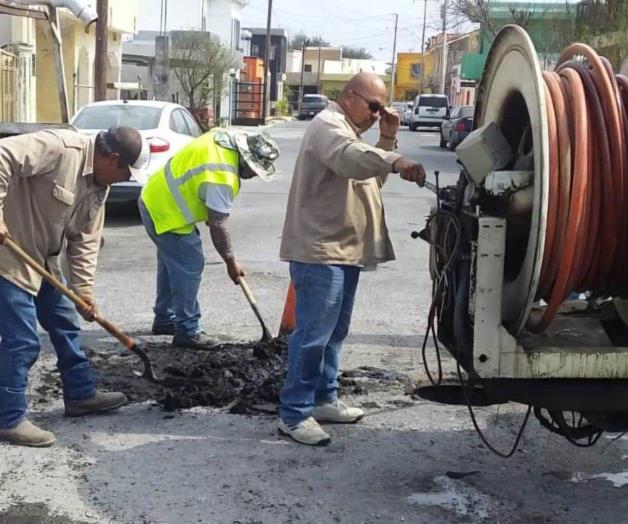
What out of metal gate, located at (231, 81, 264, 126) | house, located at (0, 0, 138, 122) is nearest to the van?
metal gate, located at (231, 81, 264, 126)

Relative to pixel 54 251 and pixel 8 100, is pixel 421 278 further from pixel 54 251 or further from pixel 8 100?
pixel 8 100

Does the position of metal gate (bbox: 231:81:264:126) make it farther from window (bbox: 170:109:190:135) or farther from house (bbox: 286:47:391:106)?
window (bbox: 170:109:190:135)

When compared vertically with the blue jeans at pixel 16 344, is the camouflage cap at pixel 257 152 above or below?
above

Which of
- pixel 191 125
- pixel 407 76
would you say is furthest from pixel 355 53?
pixel 191 125

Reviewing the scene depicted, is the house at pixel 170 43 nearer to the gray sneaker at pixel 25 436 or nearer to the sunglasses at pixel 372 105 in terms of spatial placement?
the sunglasses at pixel 372 105

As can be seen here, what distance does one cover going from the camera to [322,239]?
4.86 meters

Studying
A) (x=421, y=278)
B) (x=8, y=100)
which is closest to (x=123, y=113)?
(x=421, y=278)

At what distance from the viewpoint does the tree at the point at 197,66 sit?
122ft

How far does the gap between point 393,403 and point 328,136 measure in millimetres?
1818

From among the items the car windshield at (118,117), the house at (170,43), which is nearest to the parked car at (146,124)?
the car windshield at (118,117)

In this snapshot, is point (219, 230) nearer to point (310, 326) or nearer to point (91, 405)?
point (91, 405)

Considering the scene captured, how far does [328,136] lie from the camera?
4695 millimetres

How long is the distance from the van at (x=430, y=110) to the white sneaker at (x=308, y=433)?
45.6 m

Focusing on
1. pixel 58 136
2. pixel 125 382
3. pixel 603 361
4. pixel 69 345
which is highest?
pixel 58 136
